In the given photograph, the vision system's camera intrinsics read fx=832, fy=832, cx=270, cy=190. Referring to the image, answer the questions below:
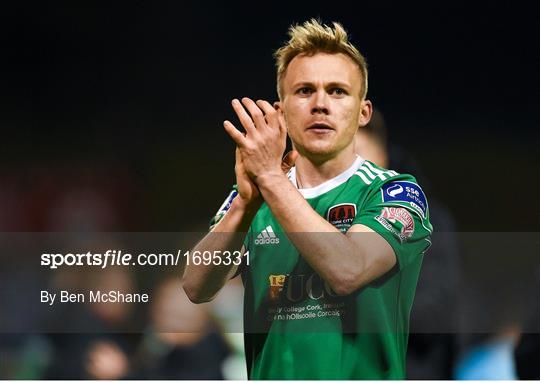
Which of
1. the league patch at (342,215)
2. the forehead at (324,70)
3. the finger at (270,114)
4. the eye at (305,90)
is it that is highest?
the forehead at (324,70)

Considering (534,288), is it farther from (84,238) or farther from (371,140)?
(84,238)

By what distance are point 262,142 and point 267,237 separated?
399mm

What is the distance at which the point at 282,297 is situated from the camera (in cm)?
303

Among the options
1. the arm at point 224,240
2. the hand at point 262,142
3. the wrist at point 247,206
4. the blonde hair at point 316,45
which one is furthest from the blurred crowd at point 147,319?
the hand at point 262,142

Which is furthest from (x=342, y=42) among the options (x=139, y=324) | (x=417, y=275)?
(x=139, y=324)

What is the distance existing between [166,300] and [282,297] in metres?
0.59

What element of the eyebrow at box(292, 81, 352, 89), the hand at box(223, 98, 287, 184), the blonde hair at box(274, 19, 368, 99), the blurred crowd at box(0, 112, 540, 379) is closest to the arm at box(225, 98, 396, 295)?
the hand at box(223, 98, 287, 184)

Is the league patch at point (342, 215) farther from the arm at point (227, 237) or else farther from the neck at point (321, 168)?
the arm at point (227, 237)

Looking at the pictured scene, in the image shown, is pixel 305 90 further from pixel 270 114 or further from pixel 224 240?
pixel 224 240

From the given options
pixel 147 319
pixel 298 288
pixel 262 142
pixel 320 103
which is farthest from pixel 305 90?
pixel 147 319

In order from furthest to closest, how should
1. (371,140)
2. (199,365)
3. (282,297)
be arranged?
(199,365)
(371,140)
(282,297)

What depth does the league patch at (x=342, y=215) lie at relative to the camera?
2990 millimetres

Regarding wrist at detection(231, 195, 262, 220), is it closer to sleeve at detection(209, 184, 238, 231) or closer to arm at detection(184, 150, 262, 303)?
arm at detection(184, 150, 262, 303)

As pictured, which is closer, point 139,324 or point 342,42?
point 342,42
